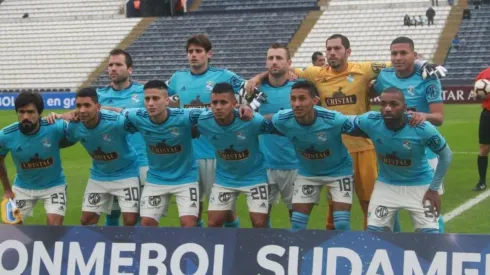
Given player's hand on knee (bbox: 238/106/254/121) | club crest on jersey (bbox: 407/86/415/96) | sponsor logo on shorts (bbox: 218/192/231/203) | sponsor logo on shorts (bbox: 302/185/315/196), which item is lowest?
sponsor logo on shorts (bbox: 218/192/231/203)

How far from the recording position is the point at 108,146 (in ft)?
27.9

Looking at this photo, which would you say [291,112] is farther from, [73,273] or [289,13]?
[289,13]

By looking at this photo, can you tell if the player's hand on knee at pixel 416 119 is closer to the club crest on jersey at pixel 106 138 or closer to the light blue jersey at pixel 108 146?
the light blue jersey at pixel 108 146

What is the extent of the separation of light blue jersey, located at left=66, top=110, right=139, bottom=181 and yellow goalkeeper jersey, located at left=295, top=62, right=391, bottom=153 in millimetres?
2064

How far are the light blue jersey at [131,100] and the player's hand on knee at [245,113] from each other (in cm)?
165

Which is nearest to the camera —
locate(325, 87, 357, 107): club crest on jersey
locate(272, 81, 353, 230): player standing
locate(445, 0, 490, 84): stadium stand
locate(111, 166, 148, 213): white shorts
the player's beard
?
locate(272, 81, 353, 230): player standing

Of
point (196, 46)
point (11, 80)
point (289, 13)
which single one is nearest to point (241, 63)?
point (289, 13)

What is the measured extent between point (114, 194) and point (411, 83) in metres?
3.15

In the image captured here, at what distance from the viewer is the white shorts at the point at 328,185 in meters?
8.27

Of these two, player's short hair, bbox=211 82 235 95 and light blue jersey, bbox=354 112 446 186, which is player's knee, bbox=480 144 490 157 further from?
player's short hair, bbox=211 82 235 95

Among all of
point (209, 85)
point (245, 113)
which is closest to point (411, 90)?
point (245, 113)

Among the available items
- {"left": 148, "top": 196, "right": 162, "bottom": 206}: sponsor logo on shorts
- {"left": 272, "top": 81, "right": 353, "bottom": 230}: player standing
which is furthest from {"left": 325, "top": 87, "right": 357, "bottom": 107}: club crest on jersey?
{"left": 148, "top": 196, "right": 162, "bottom": 206}: sponsor logo on shorts

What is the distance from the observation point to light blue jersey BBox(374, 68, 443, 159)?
8.42 m

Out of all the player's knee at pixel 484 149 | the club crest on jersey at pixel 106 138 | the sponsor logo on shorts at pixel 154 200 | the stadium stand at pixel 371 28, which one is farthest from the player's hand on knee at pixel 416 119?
the stadium stand at pixel 371 28
